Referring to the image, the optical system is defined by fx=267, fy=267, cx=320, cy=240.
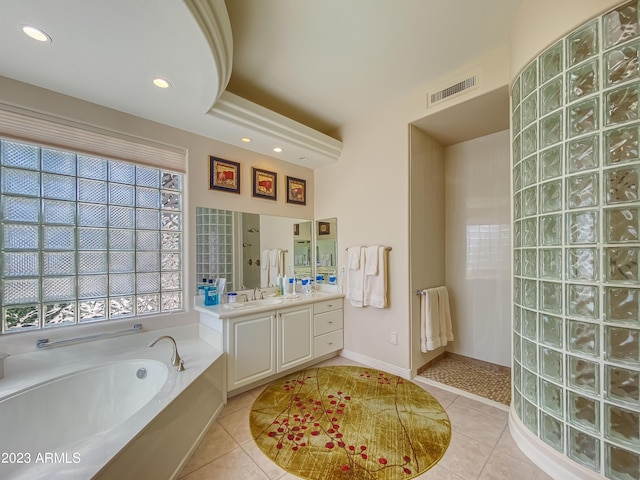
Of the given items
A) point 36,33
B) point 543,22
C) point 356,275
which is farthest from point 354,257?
point 36,33

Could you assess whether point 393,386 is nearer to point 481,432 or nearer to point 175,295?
point 481,432

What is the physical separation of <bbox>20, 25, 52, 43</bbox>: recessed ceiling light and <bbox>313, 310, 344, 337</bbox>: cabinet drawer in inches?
110

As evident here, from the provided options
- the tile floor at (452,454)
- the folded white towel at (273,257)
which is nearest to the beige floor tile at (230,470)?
the tile floor at (452,454)

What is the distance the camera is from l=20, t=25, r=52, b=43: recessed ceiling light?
4.37 feet

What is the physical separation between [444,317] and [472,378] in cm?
61

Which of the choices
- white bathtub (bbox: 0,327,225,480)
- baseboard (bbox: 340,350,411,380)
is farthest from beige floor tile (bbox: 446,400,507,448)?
white bathtub (bbox: 0,327,225,480)

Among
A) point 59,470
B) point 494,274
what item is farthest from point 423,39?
point 59,470

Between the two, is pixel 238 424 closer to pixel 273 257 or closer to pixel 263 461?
pixel 263 461

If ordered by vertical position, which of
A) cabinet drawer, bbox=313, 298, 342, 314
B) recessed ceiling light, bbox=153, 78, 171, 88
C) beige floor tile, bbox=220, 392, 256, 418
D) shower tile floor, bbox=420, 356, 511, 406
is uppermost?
recessed ceiling light, bbox=153, 78, 171, 88

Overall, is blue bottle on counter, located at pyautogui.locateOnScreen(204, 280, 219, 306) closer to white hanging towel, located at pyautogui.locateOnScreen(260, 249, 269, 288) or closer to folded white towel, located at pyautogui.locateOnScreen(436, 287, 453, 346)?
white hanging towel, located at pyautogui.locateOnScreen(260, 249, 269, 288)

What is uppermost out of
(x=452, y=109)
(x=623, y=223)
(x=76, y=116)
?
(x=452, y=109)

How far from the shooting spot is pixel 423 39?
197cm

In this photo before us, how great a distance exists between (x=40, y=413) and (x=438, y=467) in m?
2.40

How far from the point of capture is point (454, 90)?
7.59 feet
